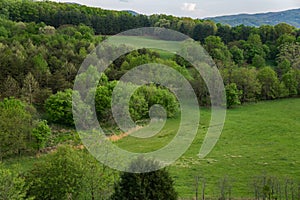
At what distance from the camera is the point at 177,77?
192ft

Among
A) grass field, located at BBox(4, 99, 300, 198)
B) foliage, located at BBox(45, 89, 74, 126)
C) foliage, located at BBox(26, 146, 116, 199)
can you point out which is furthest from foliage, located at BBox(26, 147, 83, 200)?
foliage, located at BBox(45, 89, 74, 126)

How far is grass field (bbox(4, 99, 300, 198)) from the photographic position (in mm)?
28312

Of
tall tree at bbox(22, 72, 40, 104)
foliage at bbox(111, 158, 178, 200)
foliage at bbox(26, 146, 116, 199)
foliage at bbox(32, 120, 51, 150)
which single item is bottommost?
foliage at bbox(32, 120, 51, 150)

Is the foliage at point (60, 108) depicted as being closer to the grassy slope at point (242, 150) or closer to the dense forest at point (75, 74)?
the dense forest at point (75, 74)

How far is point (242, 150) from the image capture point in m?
35.8

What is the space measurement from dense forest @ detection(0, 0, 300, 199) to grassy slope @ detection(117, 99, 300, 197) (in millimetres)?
5941

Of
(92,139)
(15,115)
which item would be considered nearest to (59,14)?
(15,115)

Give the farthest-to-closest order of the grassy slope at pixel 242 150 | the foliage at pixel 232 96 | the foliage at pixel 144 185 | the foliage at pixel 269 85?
the foliage at pixel 269 85 < the foliage at pixel 232 96 < the grassy slope at pixel 242 150 < the foliage at pixel 144 185

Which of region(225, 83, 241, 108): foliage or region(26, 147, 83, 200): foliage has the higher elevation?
region(26, 147, 83, 200): foliage

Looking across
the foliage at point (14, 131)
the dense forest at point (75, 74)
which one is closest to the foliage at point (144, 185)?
the dense forest at point (75, 74)

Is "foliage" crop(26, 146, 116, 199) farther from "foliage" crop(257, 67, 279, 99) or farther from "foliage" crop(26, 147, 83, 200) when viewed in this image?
"foliage" crop(257, 67, 279, 99)

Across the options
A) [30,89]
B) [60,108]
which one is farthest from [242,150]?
[30,89]

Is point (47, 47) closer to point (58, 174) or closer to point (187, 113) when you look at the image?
point (187, 113)

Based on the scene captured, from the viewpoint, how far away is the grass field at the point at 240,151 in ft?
92.9
